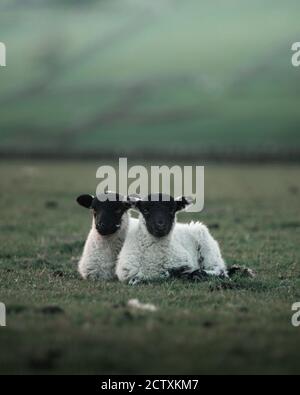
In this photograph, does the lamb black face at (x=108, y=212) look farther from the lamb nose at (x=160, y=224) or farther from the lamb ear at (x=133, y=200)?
the lamb nose at (x=160, y=224)

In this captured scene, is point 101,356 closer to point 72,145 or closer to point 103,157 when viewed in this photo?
point 103,157

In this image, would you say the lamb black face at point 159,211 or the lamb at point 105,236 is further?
the lamb at point 105,236

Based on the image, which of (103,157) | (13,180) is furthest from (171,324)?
(103,157)

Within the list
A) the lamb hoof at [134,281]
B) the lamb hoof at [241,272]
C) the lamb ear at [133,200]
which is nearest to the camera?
the lamb hoof at [134,281]

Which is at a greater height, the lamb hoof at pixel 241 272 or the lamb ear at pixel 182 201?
the lamb ear at pixel 182 201

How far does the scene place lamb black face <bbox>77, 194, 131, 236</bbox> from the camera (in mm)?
11500

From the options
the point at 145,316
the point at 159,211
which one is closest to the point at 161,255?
the point at 159,211

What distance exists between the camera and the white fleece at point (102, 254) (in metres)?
11.5

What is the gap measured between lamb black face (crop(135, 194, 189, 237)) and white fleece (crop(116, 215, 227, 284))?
0.19m

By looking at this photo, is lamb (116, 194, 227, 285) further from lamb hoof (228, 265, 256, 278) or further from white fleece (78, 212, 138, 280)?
white fleece (78, 212, 138, 280)

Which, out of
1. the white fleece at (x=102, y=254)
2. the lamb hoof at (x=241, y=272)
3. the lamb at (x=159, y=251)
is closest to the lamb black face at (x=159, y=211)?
the lamb at (x=159, y=251)

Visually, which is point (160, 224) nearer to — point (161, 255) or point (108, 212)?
Answer: point (161, 255)

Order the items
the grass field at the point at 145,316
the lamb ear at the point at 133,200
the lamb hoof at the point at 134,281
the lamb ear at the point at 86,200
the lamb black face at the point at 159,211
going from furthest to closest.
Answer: the lamb ear at the point at 86,200, the lamb ear at the point at 133,200, the lamb black face at the point at 159,211, the lamb hoof at the point at 134,281, the grass field at the point at 145,316
